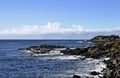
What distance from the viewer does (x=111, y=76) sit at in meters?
43.9

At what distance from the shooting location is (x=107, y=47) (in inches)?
3568

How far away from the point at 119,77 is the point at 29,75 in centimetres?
1641

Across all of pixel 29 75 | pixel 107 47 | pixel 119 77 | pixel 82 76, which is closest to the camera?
pixel 119 77

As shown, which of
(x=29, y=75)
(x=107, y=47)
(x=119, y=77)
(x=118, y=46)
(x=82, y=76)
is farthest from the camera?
(x=107, y=47)

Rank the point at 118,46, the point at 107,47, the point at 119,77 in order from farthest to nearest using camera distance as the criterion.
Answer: the point at 107,47
the point at 118,46
the point at 119,77

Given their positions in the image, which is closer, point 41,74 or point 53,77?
point 53,77

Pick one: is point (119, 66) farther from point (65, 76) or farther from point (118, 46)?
point (118, 46)

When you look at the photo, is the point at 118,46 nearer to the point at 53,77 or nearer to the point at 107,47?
the point at 107,47

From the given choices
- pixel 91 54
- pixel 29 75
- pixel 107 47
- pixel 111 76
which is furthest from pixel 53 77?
pixel 107 47

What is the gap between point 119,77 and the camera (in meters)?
41.8

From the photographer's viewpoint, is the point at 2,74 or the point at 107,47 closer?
the point at 2,74

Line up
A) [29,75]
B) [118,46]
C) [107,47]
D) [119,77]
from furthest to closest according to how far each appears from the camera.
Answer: [107,47]
[118,46]
[29,75]
[119,77]

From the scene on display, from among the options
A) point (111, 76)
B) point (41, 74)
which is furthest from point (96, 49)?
point (111, 76)

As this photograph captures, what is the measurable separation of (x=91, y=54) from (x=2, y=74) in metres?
35.9
